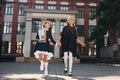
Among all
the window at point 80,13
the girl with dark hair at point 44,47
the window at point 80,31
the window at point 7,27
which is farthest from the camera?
the window at point 80,13

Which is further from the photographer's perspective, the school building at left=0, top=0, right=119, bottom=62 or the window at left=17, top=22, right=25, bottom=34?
the window at left=17, top=22, right=25, bottom=34

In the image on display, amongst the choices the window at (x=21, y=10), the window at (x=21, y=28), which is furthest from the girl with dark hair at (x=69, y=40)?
the window at (x=21, y=10)

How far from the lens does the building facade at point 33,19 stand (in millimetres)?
44031

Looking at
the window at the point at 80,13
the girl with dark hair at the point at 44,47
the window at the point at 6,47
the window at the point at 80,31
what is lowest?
the window at the point at 6,47

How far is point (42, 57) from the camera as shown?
9500 mm

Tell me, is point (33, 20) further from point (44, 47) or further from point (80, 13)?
point (44, 47)

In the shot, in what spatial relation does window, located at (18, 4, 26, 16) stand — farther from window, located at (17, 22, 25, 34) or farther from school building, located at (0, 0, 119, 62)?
window, located at (17, 22, 25, 34)

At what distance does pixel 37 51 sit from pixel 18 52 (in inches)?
1516

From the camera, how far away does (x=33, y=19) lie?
44625 millimetres

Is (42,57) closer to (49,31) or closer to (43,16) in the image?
(49,31)

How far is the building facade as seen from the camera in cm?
4403

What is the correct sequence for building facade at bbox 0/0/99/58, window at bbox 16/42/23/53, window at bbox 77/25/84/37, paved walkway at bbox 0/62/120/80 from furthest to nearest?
window at bbox 77/25/84/37
window at bbox 16/42/23/53
building facade at bbox 0/0/99/58
paved walkway at bbox 0/62/120/80

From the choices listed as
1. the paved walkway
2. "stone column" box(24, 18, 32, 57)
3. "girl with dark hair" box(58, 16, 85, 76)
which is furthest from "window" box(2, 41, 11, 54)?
"girl with dark hair" box(58, 16, 85, 76)

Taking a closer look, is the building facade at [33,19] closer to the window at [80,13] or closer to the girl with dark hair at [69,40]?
the window at [80,13]
